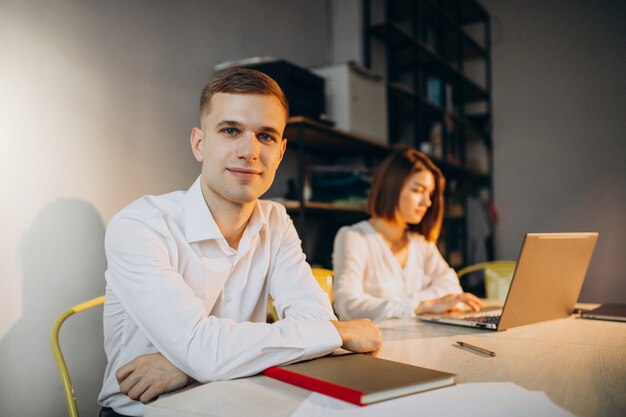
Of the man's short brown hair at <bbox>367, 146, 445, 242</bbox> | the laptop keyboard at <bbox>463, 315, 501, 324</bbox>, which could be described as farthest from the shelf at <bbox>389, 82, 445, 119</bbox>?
the laptop keyboard at <bbox>463, 315, 501, 324</bbox>

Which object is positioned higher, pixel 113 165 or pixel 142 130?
pixel 142 130

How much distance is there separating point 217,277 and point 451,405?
700mm

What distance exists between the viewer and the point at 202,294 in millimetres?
1335

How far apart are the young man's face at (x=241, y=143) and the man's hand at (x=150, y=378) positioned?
44cm

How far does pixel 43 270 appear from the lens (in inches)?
70.6

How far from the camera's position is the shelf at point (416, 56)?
3.69 m

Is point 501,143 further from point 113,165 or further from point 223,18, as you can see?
point 113,165

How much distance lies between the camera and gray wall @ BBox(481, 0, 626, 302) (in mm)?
4824

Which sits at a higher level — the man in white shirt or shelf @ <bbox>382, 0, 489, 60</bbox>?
shelf @ <bbox>382, 0, 489, 60</bbox>

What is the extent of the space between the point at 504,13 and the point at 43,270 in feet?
16.4

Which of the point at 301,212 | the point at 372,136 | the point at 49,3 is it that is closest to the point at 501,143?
the point at 372,136

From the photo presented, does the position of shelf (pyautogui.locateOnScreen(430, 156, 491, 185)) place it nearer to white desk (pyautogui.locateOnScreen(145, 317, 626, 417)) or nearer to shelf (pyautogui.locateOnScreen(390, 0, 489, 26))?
shelf (pyautogui.locateOnScreen(390, 0, 489, 26))

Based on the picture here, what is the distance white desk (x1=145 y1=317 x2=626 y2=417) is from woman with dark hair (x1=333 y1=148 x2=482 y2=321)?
559mm

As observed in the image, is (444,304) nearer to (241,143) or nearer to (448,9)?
(241,143)
